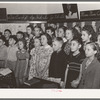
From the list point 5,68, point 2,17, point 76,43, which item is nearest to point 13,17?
point 2,17

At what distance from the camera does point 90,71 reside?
4.69 ft

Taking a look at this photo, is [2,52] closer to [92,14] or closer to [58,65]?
[58,65]

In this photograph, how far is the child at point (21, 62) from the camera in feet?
4.83

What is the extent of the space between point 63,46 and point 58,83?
23cm

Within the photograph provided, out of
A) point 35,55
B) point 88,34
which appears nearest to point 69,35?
point 88,34

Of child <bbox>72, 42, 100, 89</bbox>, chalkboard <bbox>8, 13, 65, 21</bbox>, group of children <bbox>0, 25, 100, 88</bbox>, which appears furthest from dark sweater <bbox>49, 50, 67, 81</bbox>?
chalkboard <bbox>8, 13, 65, 21</bbox>

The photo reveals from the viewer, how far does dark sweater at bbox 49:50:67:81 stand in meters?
1.45

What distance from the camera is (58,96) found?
144cm

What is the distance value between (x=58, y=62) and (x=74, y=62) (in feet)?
0.32

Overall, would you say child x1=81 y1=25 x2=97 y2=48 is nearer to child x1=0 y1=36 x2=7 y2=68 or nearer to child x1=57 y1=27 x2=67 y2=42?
child x1=57 y1=27 x2=67 y2=42

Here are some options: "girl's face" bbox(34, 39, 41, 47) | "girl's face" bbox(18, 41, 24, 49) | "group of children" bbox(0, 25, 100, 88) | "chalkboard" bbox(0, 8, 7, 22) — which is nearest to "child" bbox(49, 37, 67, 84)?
"group of children" bbox(0, 25, 100, 88)

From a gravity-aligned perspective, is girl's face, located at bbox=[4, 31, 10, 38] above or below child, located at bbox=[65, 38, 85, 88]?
above

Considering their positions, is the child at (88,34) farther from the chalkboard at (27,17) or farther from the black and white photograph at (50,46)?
the chalkboard at (27,17)

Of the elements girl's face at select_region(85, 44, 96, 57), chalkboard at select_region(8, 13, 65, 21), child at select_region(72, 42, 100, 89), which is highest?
chalkboard at select_region(8, 13, 65, 21)
